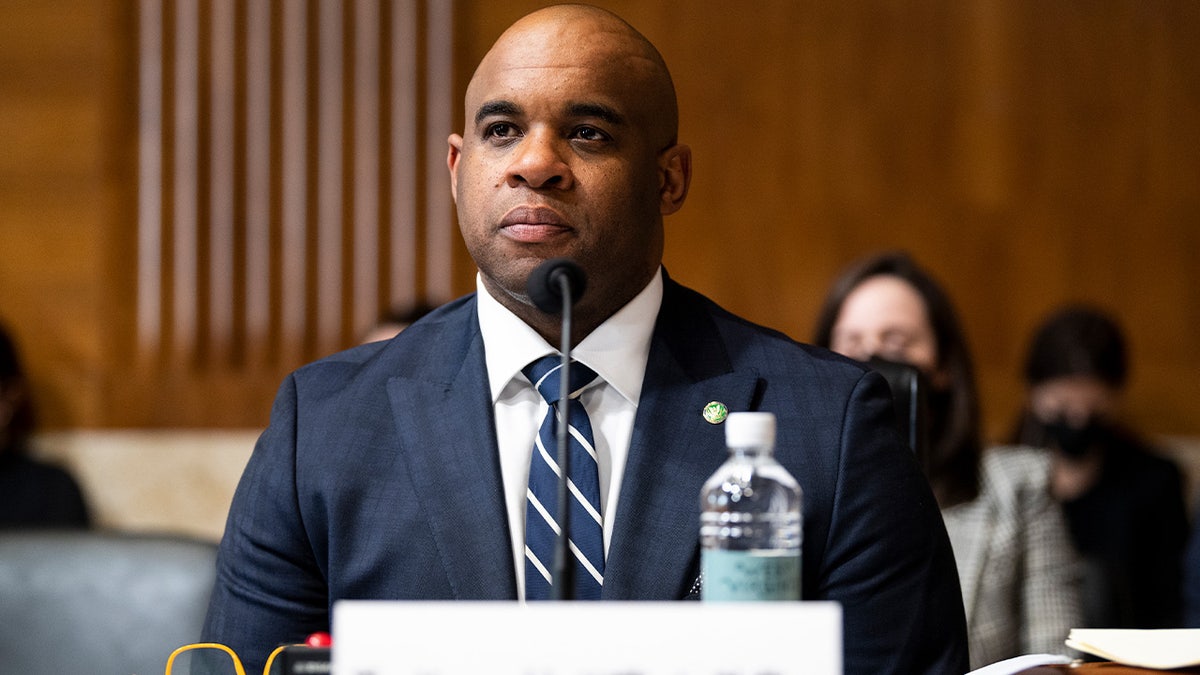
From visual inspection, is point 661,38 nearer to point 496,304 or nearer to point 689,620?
point 496,304

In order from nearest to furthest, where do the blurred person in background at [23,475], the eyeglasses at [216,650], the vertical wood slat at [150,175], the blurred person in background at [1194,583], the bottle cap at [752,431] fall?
the bottle cap at [752,431]
the eyeglasses at [216,650]
the blurred person in background at [1194,583]
the blurred person in background at [23,475]
the vertical wood slat at [150,175]

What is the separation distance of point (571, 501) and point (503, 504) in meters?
0.08

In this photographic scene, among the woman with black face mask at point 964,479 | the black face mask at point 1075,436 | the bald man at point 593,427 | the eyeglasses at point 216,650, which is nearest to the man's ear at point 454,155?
the bald man at point 593,427

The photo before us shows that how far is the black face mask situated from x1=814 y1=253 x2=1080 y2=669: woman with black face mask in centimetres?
71

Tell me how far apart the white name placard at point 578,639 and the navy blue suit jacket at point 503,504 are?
55 centimetres

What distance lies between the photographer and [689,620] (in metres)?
1.03

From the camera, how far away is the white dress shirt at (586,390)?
5.58 ft

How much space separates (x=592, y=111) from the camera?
1664mm

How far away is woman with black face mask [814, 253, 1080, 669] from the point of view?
3.08m

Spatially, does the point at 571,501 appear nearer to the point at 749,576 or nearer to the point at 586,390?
the point at 586,390

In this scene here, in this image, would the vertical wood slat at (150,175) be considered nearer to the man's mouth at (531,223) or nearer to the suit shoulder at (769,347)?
the suit shoulder at (769,347)

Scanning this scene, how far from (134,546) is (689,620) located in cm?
162

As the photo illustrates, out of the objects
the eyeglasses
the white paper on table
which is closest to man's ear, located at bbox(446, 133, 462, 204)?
the eyeglasses

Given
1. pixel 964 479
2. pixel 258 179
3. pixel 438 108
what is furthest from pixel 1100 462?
pixel 258 179
